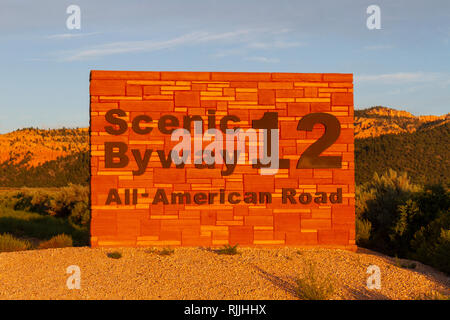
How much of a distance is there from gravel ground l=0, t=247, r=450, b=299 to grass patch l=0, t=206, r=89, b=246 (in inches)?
217

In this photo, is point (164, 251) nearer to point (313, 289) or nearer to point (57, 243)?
point (313, 289)

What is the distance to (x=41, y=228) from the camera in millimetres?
17281

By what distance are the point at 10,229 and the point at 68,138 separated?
181 ft

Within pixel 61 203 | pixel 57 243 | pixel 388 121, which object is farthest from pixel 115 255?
pixel 388 121

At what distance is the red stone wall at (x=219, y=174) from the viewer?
35.2ft

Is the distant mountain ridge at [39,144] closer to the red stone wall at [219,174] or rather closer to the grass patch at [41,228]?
the grass patch at [41,228]

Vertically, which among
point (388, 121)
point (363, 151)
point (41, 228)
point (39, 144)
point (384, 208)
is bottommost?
point (41, 228)

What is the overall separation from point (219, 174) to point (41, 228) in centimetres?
978

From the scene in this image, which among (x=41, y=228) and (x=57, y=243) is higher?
(x=57, y=243)

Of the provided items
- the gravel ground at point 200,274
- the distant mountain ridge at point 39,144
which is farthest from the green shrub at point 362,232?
the distant mountain ridge at point 39,144

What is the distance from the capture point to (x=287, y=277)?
8.38 m

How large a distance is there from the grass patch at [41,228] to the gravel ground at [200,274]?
5.52 m

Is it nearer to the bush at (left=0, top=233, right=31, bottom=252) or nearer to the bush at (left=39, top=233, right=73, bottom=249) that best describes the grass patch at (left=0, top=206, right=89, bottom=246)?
the bush at (left=39, top=233, right=73, bottom=249)
